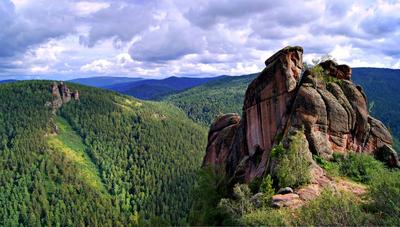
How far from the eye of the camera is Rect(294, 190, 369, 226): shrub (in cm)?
2612

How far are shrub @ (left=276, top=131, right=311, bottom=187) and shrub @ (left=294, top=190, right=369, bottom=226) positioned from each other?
355 inches

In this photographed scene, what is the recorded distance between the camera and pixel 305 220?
2716cm

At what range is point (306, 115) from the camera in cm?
4531

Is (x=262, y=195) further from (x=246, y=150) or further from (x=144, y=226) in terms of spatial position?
(x=144, y=226)

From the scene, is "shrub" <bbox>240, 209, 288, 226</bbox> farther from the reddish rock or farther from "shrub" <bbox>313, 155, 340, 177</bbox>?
"shrub" <bbox>313, 155, 340, 177</bbox>

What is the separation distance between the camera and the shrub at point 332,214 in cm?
2612

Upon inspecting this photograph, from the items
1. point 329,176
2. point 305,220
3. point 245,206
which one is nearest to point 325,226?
point 305,220

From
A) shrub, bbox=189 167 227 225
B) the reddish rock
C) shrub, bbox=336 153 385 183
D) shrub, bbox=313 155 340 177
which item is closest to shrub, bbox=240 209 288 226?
the reddish rock

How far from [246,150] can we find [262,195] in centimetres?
2057

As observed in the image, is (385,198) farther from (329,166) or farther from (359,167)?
(359,167)

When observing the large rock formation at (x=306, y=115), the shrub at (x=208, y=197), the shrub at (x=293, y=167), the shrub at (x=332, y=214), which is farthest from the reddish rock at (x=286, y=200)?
the shrub at (x=208, y=197)

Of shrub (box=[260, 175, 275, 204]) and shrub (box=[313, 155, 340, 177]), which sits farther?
shrub (box=[313, 155, 340, 177])

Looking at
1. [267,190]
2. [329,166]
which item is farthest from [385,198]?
[329,166]

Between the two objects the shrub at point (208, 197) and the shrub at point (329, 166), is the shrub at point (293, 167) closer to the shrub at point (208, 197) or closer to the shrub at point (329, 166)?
the shrub at point (329, 166)
